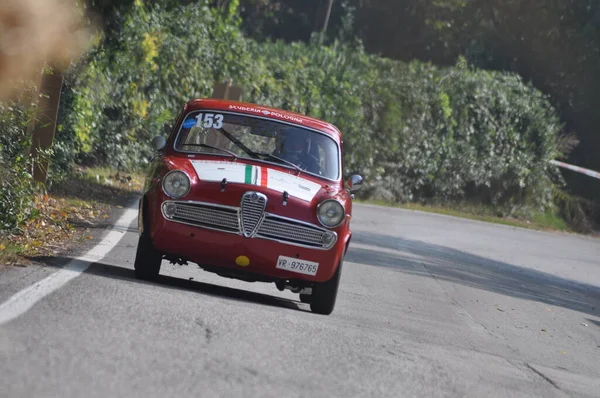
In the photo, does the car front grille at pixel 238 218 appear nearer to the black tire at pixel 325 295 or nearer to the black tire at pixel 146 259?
the black tire at pixel 146 259

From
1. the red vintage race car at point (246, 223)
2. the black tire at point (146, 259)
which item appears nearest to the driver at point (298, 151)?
the red vintage race car at point (246, 223)

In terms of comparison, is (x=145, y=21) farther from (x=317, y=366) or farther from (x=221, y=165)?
(x=317, y=366)

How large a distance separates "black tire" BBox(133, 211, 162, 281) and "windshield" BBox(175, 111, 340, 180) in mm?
1180

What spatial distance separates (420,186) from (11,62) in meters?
22.6

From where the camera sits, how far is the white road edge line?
6871 mm

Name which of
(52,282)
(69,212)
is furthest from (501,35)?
(52,282)

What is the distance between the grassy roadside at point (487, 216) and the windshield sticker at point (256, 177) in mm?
20138

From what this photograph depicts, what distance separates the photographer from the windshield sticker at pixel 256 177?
9.11m

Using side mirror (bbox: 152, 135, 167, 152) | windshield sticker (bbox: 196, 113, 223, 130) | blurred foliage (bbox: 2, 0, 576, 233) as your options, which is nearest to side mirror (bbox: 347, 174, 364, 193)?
windshield sticker (bbox: 196, 113, 223, 130)

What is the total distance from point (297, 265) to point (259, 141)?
5.02 feet

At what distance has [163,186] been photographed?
9039 mm

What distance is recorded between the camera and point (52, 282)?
814cm

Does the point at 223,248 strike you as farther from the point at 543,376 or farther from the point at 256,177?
the point at 543,376

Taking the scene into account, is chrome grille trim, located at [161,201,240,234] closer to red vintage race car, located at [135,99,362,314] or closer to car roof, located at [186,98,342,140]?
red vintage race car, located at [135,99,362,314]
